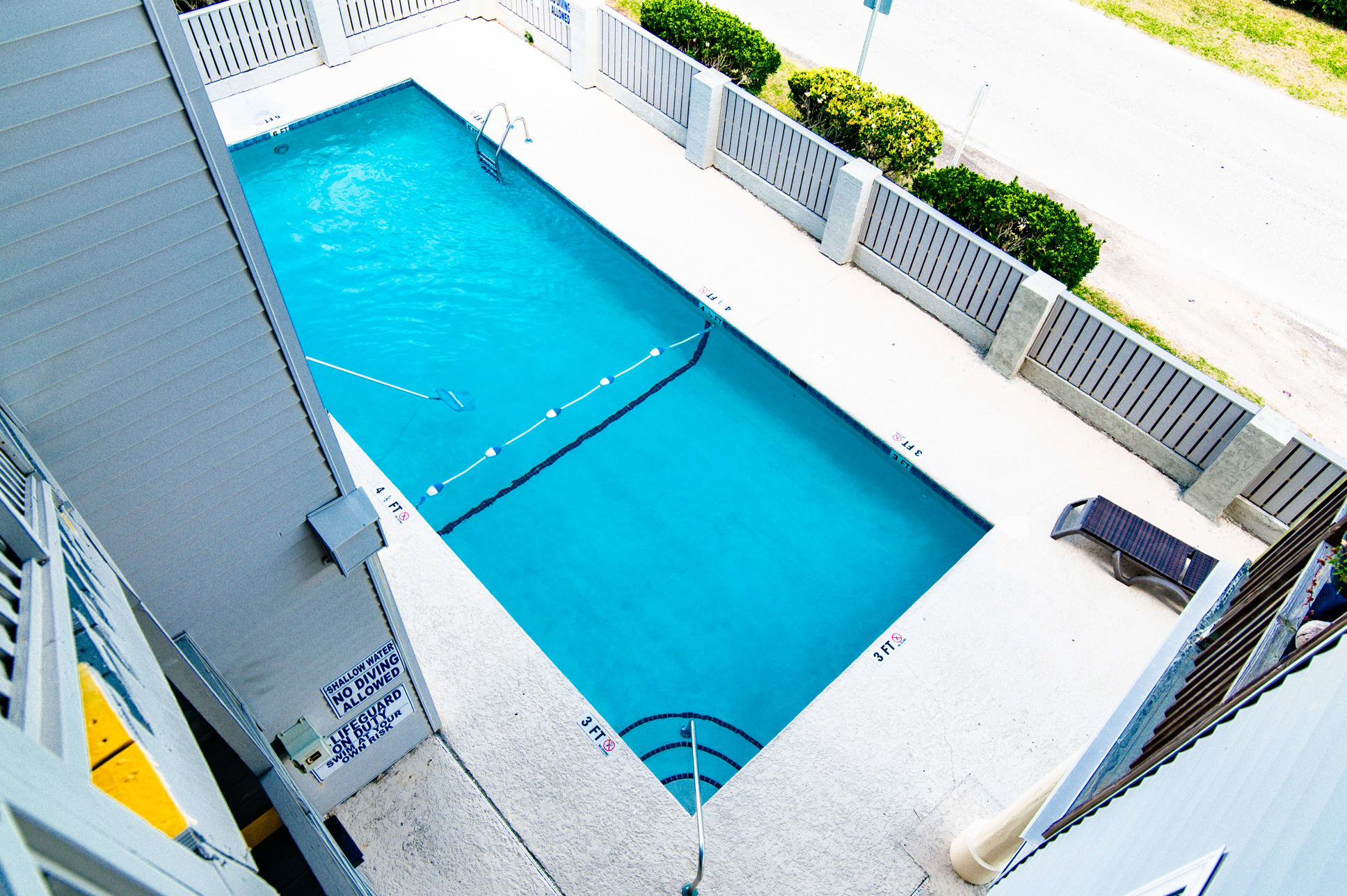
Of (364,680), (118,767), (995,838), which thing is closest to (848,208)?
(995,838)

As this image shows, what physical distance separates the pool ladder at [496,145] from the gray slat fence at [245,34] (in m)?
3.76

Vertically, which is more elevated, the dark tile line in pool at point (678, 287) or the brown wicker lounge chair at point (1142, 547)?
the dark tile line in pool at point (678, 287)

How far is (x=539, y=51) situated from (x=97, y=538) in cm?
1386

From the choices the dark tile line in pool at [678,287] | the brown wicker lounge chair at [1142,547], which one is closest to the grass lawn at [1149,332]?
the brown wicker lounge chair at [1142,547]

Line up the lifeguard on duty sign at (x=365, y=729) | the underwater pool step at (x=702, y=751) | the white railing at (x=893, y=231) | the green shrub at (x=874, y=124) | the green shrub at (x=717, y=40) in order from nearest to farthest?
the lifeguard on duty sign at (x=365, y=729) → the underwater pool step at (x=702, y=751) → the white railing at (x=893, y=231) → the green shrub at (x=874, y=124) → the green shrub at (x=717, y=40)

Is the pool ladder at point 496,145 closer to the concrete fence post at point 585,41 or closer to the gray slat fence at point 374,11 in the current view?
the concrete fence post at point 585,41

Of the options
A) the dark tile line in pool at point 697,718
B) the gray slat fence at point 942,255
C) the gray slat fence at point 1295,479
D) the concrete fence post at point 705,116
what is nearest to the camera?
the dark tile line in pool at point 697,718

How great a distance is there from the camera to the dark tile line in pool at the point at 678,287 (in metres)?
9.62

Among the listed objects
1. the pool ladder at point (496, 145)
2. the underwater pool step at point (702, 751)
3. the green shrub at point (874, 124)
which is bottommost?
the underwater pool step at point (702, 751)

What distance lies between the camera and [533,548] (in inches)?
Result: 367

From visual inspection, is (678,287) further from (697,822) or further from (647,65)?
(697,822)

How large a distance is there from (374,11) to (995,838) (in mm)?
15840

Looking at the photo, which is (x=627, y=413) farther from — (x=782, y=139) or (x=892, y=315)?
(x=782, y=139)

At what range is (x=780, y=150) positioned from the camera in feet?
39.4
